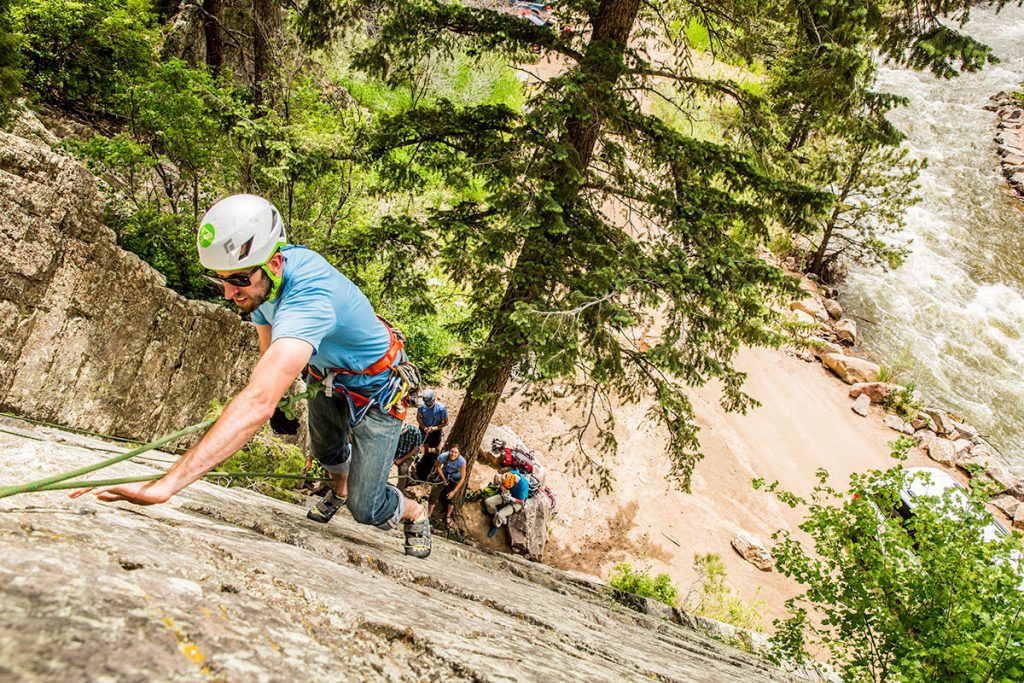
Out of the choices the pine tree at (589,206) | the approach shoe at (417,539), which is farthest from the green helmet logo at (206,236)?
the pine tree at (589,206)

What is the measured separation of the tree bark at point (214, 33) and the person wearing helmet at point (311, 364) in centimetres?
1145

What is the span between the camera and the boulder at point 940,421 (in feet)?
54.2

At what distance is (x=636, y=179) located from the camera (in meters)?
6.64

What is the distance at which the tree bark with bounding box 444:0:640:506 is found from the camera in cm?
570

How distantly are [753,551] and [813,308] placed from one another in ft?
36.1

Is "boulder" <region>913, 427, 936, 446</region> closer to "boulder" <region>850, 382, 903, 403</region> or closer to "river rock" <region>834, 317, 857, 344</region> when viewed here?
"boulder" <region>850, 382, 903, 403</region>

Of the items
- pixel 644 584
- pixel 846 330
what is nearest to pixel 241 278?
pixel 644 584

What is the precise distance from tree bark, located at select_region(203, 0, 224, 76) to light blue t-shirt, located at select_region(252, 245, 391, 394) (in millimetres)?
11847

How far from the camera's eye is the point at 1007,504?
47.9 feet

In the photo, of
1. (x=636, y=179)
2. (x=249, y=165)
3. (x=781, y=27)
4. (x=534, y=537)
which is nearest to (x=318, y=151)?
(x=249, y=165)

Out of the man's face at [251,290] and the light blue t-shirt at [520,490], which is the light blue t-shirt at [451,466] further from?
the man's face at [251,290]

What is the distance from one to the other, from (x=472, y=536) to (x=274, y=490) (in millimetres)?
4624

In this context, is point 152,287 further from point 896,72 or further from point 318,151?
point 896,72

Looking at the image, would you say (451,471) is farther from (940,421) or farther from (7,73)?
(940,421)
